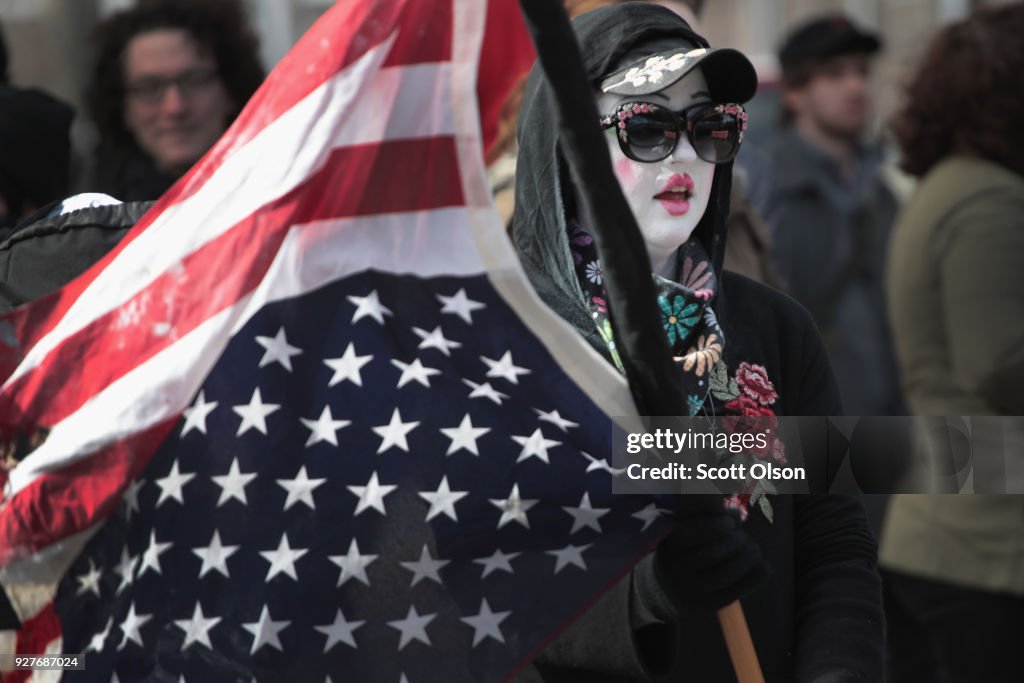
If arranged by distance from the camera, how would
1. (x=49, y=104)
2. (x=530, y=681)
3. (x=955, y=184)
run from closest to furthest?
(x=530, y=681) < (x=49, y=104) < (x=955, y=184)

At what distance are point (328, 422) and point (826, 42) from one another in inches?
164

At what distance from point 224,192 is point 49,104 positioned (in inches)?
55.6

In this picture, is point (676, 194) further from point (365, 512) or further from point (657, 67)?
point (365, 512)

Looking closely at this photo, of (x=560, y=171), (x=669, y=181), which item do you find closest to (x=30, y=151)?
(x=560, y=171)

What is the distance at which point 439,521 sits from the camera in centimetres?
232

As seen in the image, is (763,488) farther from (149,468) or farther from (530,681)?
(149,468)

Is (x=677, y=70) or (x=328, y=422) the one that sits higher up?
(x=677, y=70)

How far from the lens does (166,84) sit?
14.8ft

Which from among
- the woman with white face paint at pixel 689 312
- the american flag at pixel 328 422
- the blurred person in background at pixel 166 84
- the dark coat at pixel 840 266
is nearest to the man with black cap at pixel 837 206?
the dark coat at pixel 840 266

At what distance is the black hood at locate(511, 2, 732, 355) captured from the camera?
8.42ft

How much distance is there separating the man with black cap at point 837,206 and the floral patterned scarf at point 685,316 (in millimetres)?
2567

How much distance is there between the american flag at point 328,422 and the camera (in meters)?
2.29

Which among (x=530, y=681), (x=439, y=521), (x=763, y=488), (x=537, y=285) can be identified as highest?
(x=537, y=285)

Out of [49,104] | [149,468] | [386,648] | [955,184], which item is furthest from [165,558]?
[955,184]
